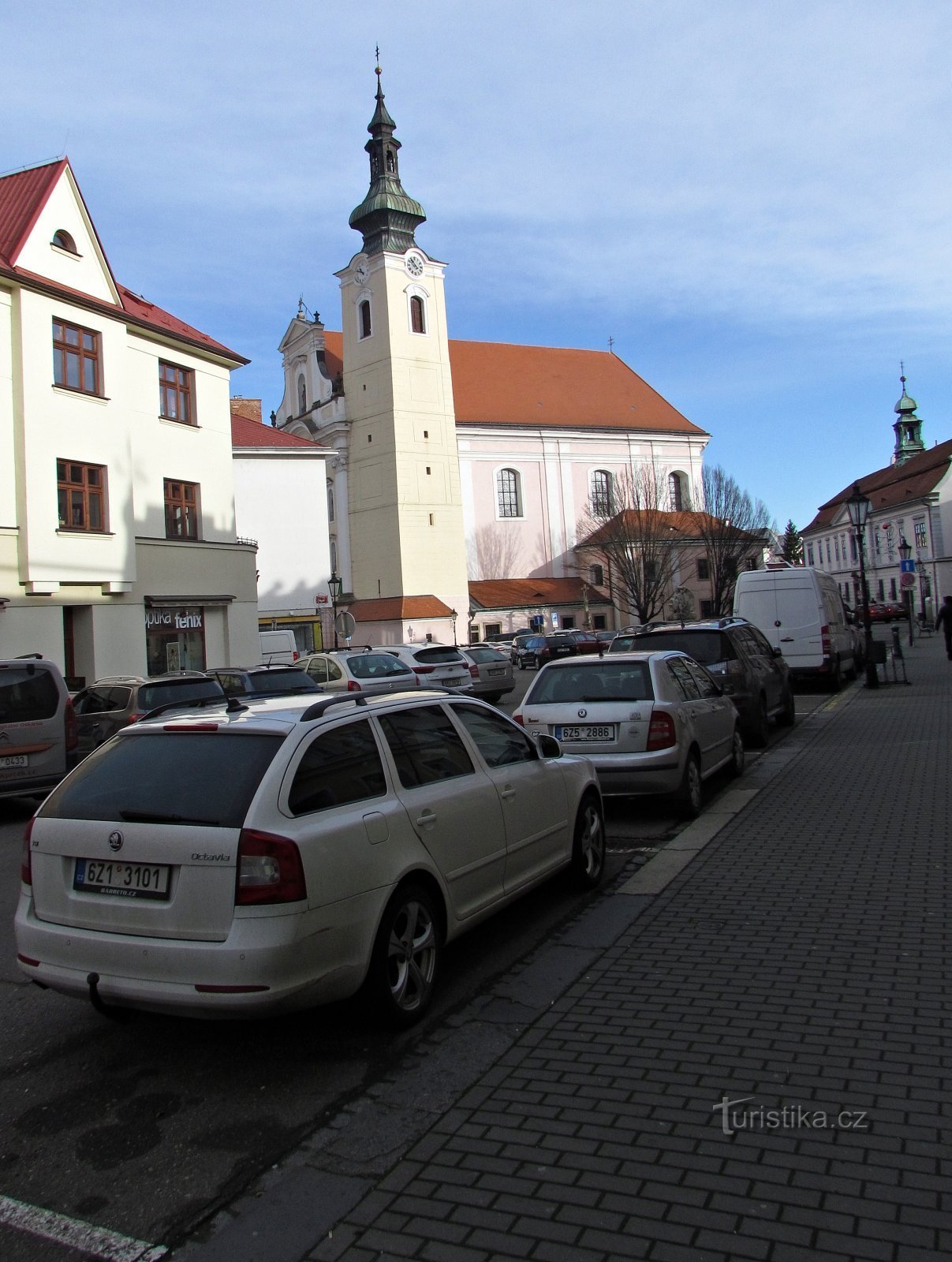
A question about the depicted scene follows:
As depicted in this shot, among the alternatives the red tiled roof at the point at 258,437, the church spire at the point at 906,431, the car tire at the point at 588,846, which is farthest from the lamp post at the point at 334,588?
the church spire at the point at 906,431

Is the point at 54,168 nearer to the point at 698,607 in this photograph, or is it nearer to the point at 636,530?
the point at 636,530

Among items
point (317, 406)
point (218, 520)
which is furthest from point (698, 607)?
point (218, 520)

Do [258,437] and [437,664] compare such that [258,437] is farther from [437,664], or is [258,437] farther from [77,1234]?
[77,1234]

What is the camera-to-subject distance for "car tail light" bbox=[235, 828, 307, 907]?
4098 millimetres

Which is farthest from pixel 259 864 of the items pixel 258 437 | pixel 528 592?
pixel 528 592

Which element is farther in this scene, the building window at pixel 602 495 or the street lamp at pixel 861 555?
the building window at pixel 602 495

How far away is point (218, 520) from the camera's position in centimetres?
2944

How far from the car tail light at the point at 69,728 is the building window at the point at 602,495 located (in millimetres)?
55162

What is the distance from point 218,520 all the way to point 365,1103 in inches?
1059

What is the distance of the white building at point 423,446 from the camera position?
6234 cm

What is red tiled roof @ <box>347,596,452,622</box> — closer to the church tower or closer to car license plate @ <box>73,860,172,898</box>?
the church tower

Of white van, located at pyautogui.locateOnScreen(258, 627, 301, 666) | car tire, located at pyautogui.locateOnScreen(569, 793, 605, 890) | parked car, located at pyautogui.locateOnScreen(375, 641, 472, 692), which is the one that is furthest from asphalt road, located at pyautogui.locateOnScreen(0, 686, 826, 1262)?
white van, located at pyautogui.locateOnScreen(258, 627, 301, 666)

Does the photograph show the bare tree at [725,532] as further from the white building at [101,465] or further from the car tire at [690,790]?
the car tire at [690,790]

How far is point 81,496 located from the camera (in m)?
23.9
